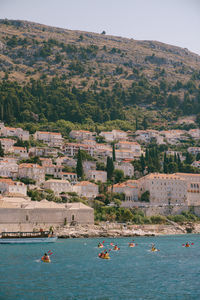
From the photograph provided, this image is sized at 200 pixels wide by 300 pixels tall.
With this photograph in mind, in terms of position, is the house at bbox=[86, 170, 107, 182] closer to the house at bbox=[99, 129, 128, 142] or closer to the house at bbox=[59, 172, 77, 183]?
the house at bbox=[59, 172, 77, 183]

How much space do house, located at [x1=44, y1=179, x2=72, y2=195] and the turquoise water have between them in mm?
33626

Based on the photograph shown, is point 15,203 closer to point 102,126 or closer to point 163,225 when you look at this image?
point 163,225

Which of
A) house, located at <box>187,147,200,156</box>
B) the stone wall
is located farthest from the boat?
house, located at <box>187,147,200,156</box>

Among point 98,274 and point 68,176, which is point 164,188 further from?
point 98,274

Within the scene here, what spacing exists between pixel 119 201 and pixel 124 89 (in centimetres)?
10544

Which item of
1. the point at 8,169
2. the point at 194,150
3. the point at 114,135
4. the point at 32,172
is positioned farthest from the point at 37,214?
the point at 194,150

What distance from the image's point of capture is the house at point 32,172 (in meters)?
90.3

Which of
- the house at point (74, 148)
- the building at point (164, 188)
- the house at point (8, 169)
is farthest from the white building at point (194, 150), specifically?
the house at point (8, 169)

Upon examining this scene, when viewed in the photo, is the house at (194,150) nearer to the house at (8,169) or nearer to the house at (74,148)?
the house at (74,148)

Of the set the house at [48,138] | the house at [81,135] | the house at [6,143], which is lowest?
the house at [6,143]

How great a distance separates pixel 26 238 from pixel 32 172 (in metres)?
30.7

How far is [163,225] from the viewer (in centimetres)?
8088

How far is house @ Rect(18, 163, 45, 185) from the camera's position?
90.3 metres

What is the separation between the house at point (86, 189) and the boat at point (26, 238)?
2549cm
